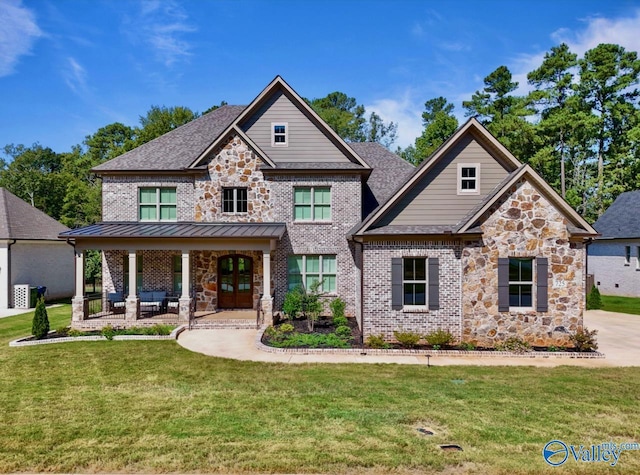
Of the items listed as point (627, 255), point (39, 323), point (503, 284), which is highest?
point (627, 255)

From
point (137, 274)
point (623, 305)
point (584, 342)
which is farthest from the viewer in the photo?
point (623, 305)

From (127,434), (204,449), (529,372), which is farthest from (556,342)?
(127,434)

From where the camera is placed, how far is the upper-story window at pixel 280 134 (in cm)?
1806

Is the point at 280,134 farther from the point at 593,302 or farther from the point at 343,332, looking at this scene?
the point at 593,302

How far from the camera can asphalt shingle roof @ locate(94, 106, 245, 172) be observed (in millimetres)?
18156

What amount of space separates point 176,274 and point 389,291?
10.3 metres

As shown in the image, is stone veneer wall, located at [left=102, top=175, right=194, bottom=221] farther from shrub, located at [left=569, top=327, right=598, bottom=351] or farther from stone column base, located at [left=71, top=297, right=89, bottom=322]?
shrub, located at [left=569, top=327, right=598, bottom=351]

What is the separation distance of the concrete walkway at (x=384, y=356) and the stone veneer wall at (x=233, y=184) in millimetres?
5556

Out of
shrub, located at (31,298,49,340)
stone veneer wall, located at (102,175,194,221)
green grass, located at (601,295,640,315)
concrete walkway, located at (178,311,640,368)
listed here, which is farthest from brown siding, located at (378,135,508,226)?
green grass, located at (601,295,640,315)

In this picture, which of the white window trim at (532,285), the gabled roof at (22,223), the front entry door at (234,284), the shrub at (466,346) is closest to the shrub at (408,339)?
the shrub at (466,346)

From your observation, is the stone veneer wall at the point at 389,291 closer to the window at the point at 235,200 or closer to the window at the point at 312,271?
the window at the point at 312,271

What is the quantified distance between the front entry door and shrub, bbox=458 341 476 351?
955 cm

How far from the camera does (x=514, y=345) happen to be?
39.0 feet

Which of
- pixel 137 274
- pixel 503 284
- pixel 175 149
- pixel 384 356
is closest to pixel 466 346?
pixel 503 284
